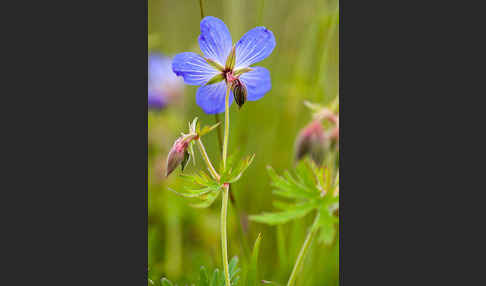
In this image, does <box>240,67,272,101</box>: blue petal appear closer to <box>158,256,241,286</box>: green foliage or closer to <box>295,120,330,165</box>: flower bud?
<box>295,120,330,165</box>: flower bud

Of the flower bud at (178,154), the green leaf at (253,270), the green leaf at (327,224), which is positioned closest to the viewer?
the flower bud at (178,154)

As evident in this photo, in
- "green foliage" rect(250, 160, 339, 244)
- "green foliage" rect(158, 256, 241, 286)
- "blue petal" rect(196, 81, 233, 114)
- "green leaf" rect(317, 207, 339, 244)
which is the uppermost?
"blue petal" rect(196, 81, 233, 114)

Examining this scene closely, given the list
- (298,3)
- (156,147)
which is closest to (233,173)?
(298,3)

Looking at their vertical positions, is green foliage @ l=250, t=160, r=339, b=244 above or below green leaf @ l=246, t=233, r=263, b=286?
above

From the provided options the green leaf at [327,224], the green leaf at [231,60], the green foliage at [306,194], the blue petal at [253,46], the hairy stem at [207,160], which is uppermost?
the blue petal at [253,46]

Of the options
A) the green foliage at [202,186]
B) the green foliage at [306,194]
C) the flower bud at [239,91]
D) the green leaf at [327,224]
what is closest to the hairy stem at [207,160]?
the green foliage at [202,186]

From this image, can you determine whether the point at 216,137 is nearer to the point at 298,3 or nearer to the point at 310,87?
the point at 298,3

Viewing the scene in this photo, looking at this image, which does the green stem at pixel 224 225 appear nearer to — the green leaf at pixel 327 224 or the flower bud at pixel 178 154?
the flower bud at pixel 178 154

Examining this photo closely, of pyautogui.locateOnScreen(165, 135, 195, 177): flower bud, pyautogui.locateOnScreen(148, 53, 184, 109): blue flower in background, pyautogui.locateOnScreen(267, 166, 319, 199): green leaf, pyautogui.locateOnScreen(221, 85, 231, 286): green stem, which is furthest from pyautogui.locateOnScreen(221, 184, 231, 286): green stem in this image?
pyautogui.locateOnScreen(148, 53, 184, 109): blue flower in background
